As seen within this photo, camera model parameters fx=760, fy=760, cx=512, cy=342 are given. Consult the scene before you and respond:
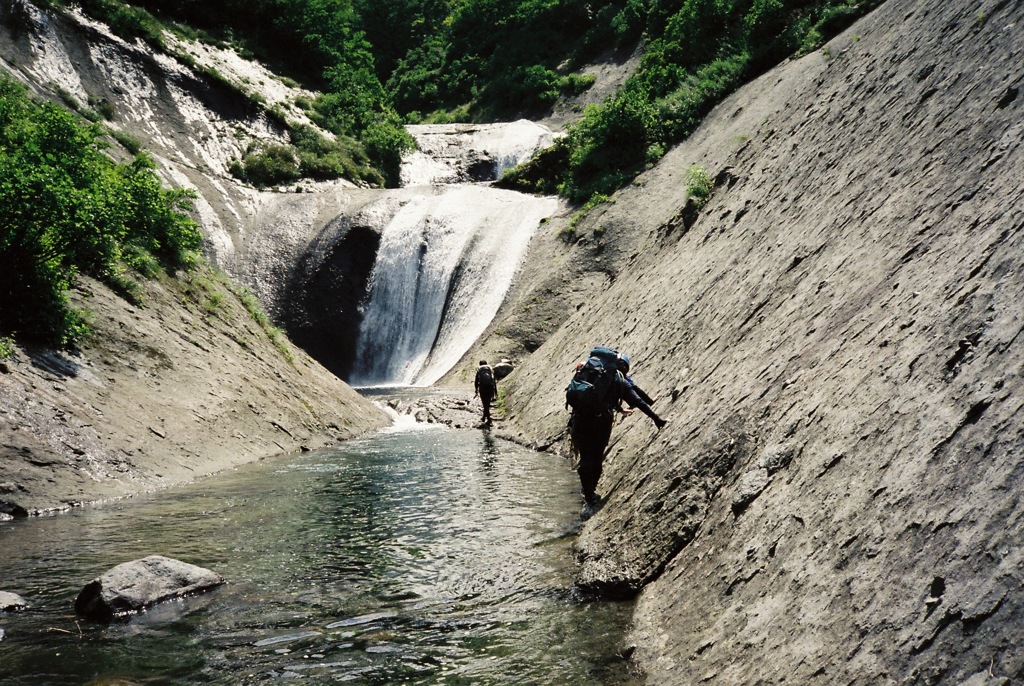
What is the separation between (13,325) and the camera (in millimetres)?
12422

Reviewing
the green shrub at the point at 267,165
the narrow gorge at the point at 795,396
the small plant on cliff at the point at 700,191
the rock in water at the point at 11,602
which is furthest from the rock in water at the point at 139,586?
the green shrub at the point at 267,165

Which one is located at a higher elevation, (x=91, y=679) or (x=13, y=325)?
(x=13, y=325)

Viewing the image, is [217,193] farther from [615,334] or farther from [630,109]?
[615,334]

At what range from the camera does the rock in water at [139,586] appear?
6840mm

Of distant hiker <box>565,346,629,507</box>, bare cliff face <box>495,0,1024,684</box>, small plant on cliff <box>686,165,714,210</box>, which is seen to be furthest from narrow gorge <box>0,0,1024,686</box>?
distant hiker <box>565,346,629,507</box>

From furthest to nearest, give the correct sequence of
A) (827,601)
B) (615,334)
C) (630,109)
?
(630,109), (615,334), (827,601)

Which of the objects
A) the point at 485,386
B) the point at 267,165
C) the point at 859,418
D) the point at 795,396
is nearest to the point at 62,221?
the point at 485,386

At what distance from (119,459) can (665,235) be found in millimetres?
13210

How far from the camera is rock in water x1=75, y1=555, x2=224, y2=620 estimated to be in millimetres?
6840

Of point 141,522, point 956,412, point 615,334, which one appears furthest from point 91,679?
point 615,334

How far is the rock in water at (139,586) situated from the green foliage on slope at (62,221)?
7034 millimetres

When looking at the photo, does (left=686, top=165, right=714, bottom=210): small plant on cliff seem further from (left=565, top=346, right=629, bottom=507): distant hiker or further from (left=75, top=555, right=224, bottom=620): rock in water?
(left=75, top=555, right=224, bottom=620): rock in water

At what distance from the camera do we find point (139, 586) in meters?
7.17

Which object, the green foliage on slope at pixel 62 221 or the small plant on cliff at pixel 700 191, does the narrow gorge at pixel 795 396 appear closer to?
the small plant on cliff at pixel 700 191
